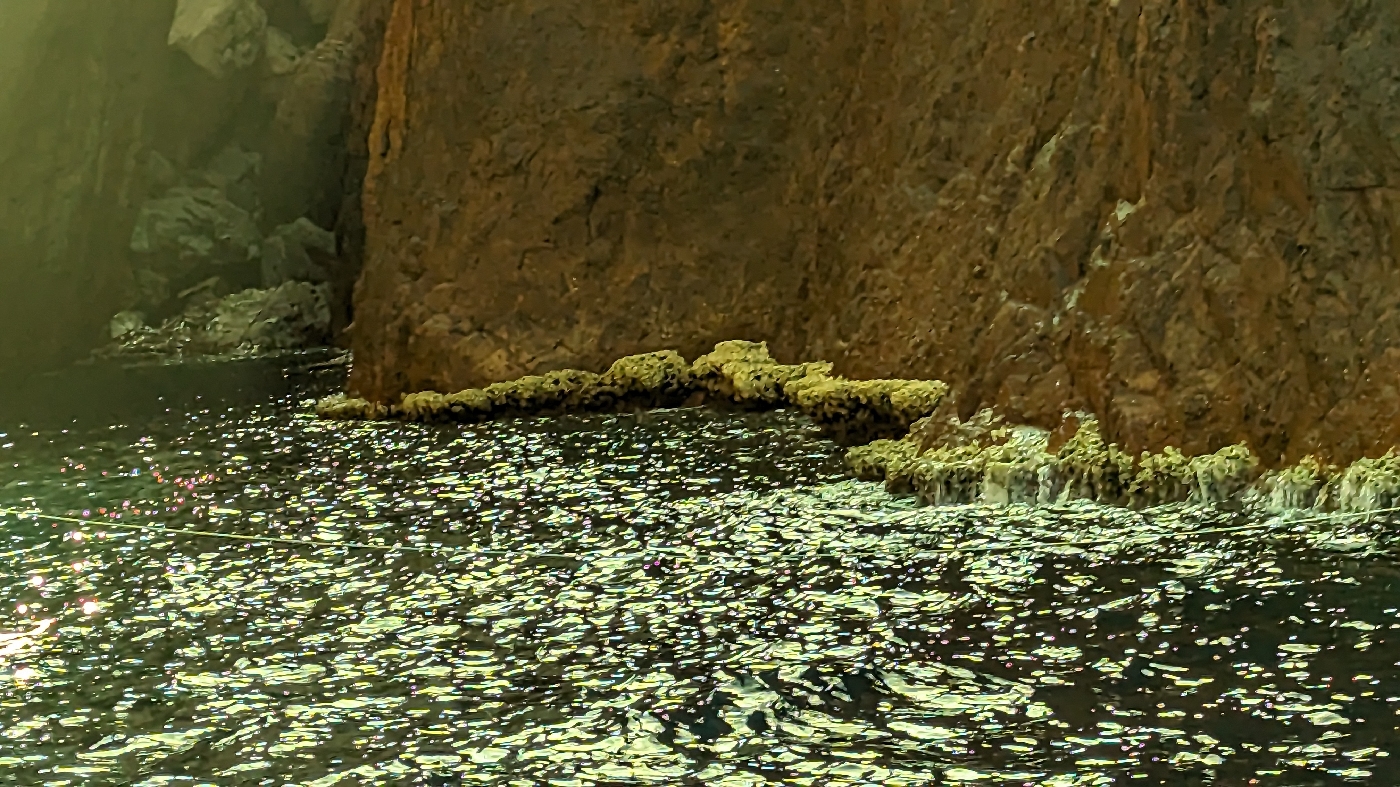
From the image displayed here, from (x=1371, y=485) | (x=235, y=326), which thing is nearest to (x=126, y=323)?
(x=235, y=326)

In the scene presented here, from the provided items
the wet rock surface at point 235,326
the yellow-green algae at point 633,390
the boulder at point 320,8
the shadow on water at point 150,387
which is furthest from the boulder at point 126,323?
the yellow-green algae at point 633,390

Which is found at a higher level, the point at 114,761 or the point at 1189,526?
the point at 1189,526

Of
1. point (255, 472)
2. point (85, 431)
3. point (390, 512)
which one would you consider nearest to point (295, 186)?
point (85, 431)

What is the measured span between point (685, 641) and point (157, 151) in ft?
90.5

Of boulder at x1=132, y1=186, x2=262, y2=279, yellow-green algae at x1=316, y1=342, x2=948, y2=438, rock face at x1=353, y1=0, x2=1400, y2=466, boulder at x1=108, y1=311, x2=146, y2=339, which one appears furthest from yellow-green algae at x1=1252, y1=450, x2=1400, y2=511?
boulder at x1=132, y1=186, x2=262, y2=279

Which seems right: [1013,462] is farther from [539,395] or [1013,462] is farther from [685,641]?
[539,395]

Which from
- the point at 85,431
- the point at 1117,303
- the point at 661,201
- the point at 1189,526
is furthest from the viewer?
the point at 661,201

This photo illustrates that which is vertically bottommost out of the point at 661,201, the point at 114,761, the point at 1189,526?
the point at 114,761

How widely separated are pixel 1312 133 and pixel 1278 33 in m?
0.68

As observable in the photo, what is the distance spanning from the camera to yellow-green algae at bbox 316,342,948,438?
1460cm

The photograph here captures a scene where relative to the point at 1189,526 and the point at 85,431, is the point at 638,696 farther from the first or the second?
the point at 85,431

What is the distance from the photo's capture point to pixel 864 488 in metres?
10.1

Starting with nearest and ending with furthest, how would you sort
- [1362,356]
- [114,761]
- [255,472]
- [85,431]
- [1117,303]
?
[114,761]
[1362,356]
[1117,303]
[255,472]
[85,431]

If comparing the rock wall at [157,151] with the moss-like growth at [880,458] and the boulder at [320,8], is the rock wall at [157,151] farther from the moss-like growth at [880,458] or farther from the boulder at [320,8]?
the moss-like growth at [880,458]
